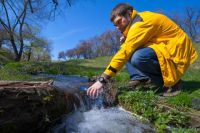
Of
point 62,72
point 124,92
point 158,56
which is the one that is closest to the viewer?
point 158,56

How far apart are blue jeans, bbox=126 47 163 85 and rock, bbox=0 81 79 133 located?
65.0 inches

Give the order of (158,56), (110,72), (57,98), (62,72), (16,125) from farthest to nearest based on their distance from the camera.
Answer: (62,72) < (158,56) < (57,98) < (110,72) < (16,125)

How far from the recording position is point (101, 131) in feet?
16.2

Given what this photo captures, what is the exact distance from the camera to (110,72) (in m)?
4.38

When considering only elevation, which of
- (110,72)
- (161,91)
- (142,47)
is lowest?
(161,91)

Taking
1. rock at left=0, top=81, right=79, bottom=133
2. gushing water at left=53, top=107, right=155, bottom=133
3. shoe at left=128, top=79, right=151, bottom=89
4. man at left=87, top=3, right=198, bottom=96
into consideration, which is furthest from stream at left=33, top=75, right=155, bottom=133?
man at left=87, top=3, right=198, bottom=96

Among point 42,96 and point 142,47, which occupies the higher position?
point 142,47

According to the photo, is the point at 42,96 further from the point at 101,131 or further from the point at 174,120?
the point at 174,120

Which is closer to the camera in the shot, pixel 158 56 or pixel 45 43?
pixel 158 56

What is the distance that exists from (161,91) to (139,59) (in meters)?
0.92

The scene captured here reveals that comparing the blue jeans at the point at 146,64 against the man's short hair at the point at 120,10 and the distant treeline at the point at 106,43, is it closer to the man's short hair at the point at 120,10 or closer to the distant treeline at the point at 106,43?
the man's short hair at the point at 120,10

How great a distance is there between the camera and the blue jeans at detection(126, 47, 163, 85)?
19.0ft

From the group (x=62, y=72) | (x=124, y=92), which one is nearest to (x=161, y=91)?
(x=124, y=92)

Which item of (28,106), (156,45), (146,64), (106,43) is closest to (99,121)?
(146,64)
